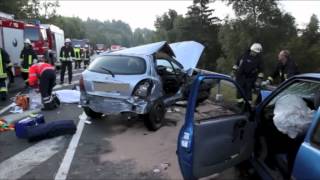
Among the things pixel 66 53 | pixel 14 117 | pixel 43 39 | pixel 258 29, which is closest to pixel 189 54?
pixel 14 117

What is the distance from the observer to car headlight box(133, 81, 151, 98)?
26.0 feet

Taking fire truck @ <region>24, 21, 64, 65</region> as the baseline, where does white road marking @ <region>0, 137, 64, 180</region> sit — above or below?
below

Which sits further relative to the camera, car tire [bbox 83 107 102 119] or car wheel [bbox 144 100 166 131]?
car tire [bbox 83 107 102 119]

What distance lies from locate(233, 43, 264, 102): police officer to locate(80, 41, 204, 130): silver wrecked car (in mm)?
1584

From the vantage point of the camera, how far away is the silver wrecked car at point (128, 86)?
7930mm

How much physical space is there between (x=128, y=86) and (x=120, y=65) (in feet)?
2.10

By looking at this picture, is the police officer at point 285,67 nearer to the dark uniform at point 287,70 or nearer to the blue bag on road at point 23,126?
the dark uniform at point 287,70

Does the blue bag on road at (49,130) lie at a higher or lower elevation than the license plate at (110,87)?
lower

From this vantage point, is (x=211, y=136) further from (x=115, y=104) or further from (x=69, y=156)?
(x=115, y=104)

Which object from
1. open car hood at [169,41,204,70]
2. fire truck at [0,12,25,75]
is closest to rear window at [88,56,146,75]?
open car hood at [169,41,204,70]

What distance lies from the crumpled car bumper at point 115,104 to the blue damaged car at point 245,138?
2965mm

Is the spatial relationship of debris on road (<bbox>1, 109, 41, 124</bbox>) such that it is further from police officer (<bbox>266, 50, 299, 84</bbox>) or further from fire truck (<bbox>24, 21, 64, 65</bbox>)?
fire truck (<bbox>24, 21, 64, 65</bbox>)

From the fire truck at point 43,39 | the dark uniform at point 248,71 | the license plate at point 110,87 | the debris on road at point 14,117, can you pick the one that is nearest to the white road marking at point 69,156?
the license plate at point 110,87

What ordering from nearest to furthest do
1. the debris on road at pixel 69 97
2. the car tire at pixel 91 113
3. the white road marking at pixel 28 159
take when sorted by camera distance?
Answer: 1. the white road marking at pixel 28 159
2. the car tire at pixel 91 113
3. the debris on road at pixel 69 97
